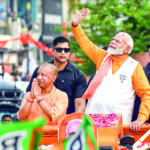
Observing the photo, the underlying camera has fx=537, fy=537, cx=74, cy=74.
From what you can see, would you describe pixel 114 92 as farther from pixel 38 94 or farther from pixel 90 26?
pixel 90 26

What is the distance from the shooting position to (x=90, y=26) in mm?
20156

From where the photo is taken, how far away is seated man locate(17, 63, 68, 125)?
5.00m

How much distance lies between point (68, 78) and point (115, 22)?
1353cm

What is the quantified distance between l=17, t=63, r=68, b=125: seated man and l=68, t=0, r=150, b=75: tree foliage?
43.6 feet

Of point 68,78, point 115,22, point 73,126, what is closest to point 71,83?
point 68,78

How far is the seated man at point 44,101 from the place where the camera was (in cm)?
500

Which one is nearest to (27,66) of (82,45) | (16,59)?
(82,45)

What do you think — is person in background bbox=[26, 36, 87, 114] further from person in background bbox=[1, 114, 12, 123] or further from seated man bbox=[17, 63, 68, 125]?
person in background bbox=[1, 114, 12, 123]

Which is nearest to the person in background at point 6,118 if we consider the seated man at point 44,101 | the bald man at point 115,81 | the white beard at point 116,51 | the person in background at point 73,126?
the bald man at point 115,81

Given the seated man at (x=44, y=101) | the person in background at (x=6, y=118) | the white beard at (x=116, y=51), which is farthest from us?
the person in background at (x=6, y=118)

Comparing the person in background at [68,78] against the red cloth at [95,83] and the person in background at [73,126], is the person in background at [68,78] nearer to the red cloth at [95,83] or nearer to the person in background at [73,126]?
the red cloth at [95,83]

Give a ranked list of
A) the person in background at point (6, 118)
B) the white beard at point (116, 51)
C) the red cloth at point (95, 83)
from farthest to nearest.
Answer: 1. the person in background at point (6, 118)
2. the white beard at point (116, 51)
3. the red cloth at point (95, 83)

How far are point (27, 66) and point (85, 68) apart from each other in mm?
2107

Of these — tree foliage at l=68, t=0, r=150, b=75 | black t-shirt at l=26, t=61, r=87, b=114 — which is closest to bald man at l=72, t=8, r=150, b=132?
black t-shirt at l=26, t=61, r=87, b=114
